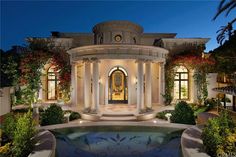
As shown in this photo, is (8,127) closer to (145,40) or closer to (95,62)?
(95,62)

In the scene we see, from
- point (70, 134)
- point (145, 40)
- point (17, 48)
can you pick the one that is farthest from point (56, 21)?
point (70, 134)

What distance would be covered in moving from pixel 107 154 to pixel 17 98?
16.5 metres

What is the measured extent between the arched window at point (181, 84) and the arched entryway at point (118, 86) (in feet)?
18.8

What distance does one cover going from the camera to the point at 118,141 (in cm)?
997

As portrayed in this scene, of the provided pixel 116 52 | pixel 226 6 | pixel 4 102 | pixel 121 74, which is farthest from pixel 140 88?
pixel 4 102

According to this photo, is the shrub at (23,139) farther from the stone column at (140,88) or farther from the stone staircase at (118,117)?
the stone column at (140,88)

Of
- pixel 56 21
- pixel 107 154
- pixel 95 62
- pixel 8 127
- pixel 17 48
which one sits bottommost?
pixel 107 154

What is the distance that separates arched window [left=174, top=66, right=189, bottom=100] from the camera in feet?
69.8

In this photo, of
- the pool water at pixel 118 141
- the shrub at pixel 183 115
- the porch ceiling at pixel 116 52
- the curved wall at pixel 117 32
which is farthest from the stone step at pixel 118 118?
the curved wall at pixel 117 32

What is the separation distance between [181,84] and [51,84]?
48.4ft

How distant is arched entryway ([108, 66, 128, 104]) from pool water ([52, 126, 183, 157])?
888 cm

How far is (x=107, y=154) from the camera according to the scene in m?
8.30

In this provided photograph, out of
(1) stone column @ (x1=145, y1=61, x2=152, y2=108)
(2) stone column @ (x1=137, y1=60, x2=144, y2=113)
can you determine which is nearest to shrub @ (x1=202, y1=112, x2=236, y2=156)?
(2) stone column @ (x1=137, y1=60, x2=144, y2=113)

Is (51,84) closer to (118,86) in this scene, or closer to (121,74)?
(118,86)
